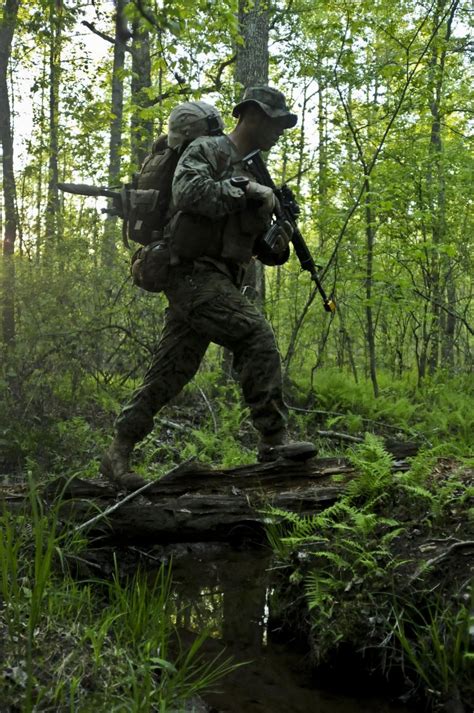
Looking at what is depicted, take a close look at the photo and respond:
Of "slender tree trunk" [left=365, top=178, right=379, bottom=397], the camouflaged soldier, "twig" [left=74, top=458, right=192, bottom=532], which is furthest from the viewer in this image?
"slender tree trunk" [left=365, top=178, right=379, bottom=397]

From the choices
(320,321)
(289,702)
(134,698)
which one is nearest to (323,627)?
(289,702)

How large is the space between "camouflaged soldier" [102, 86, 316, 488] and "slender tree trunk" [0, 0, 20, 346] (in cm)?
330

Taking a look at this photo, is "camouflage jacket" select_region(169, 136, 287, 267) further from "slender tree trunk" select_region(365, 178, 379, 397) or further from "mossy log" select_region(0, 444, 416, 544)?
"slender tree trunk" select_region(365, 178, 379, 397)

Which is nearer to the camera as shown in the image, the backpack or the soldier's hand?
the backpack

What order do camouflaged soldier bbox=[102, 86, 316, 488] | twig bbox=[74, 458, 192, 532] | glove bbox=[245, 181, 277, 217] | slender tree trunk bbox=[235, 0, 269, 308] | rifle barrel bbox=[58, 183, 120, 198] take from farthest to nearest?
slender tree trunk bbox=[235, 0, 269, 308], rifle barrel bbox=[58, 183, 120, 198], camouflaged soldier bbox=[102, 86, 316, 488], glove bbox=[245, 181, 277, 217], twig bbox=[74, 458, 192, 532]

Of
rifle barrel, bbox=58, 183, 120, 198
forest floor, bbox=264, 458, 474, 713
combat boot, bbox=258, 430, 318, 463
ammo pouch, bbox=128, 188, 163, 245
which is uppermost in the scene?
rifle barrel, bbox=58, 183, 120, 198

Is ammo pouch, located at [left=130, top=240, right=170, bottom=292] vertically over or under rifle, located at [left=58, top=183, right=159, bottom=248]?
under

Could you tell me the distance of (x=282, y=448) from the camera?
4.53 meters

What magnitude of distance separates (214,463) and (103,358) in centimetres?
249

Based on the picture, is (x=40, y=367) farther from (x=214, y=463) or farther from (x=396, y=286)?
(x=396, y=286)

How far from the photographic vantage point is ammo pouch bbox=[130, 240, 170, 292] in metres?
4.49

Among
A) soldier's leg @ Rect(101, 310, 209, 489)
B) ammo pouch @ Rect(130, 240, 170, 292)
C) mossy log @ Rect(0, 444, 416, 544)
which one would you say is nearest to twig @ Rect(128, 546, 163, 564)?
mossy log @ Rect(0, 444, 416, 544)

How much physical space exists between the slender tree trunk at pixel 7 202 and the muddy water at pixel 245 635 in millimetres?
4218

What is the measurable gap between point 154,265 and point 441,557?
273 cm
